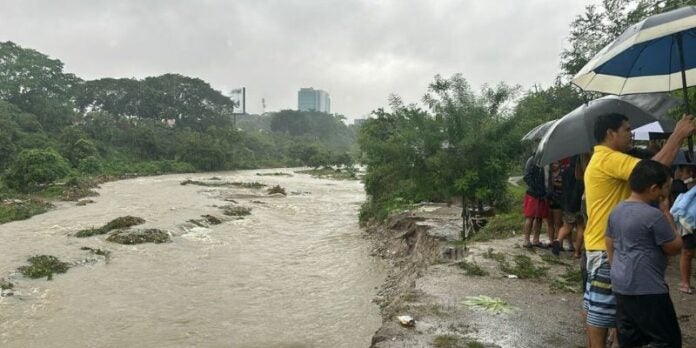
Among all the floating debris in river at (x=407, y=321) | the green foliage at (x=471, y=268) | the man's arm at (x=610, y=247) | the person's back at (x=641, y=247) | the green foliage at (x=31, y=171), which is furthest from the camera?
the green foliage at (x=31, y=171)

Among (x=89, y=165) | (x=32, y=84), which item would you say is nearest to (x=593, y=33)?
(x=89, y=165)

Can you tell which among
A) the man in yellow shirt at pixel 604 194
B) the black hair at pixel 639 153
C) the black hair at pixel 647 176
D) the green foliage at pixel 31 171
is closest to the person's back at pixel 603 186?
the man in yellow shirt at pixel 604 194

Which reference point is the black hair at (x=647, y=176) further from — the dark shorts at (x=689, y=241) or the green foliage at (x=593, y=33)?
the green foliage at (x=593, y=33)

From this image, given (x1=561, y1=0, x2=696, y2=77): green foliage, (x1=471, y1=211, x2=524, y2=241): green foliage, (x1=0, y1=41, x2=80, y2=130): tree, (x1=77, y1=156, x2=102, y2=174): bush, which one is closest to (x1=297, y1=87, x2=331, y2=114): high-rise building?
(x1=0, y1=41, x2=80, y2=130): tree

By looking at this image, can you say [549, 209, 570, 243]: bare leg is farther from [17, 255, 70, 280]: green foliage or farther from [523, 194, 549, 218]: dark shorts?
[17, 255, 70, 280]: green foliage

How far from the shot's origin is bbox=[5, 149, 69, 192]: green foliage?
79.9 feet

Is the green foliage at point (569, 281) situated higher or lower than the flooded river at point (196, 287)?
higher

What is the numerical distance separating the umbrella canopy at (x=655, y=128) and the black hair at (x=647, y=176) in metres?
2.45

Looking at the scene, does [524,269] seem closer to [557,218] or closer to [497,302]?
[497,302]

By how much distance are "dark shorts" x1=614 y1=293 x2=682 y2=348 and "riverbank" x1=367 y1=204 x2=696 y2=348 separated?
135 cm

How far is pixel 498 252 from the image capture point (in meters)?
7.30

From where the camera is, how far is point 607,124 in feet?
10.2

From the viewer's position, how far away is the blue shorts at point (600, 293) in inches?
121

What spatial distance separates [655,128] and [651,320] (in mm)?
3606
